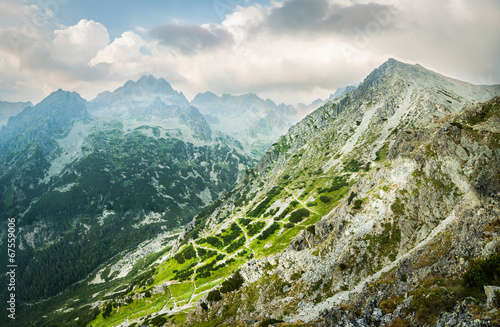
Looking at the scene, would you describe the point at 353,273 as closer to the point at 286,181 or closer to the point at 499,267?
the point at 499,267

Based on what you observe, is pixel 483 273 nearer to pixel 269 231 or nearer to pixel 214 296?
pixel 214 296

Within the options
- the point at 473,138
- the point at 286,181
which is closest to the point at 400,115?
the point at 286,181

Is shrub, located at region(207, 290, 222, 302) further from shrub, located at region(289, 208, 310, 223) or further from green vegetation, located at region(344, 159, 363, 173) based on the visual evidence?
green vegetation, located at region(344, 159, 363, 173)

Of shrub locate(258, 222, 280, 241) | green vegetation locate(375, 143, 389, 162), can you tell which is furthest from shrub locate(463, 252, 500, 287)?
green vegetation locate(375, 143, 389, 162)

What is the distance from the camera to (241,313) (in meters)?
58.0

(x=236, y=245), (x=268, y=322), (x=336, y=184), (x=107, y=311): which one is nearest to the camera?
(x=268, y=322)

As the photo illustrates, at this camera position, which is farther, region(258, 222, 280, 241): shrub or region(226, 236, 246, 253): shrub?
region(226, 236, 246, 253): shrub

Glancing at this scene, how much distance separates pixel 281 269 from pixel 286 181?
139 metres

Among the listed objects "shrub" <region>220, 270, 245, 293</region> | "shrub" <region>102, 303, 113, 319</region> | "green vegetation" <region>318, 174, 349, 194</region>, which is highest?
"green vegetation" <region>318, 174, 349, 194</region>

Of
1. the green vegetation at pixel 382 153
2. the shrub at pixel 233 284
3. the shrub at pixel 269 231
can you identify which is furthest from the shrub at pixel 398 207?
the green vegetation at pixel 382 153

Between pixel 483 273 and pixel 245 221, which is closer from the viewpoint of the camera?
pixel 483 273

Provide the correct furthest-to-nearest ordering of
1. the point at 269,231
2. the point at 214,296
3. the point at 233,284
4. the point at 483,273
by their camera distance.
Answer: the point at 269,231 < the point at 233,284 < the point at 214,296 < the point at 483,273

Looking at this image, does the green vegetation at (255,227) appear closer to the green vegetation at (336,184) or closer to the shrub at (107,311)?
the green vegetation at (336,184)

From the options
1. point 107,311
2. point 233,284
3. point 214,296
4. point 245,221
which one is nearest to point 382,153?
point 245,221
